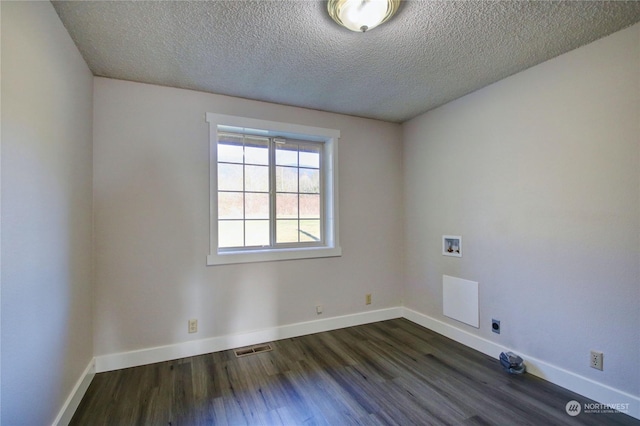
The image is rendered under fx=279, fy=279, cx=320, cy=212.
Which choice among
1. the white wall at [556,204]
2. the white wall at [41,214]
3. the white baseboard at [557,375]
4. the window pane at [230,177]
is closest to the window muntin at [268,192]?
the window pane at [230,177]

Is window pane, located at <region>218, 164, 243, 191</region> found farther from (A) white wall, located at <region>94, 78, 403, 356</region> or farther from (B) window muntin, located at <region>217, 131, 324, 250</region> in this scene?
(A) white wall, located at <region>94, 78, 403, 356</region>

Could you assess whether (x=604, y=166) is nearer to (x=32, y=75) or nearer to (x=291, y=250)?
(x=291, y=250)

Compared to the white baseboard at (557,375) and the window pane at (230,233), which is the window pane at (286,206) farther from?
the white baseboard at (557,375)

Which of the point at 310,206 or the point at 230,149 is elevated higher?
the point at 230,149

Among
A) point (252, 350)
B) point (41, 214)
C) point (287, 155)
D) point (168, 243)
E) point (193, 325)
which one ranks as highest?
point (287, 155)

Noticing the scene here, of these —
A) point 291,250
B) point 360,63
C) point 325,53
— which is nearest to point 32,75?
point 325,53

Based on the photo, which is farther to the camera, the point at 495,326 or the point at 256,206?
the point at 256,206

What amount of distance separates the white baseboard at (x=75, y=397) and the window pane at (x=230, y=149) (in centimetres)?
204

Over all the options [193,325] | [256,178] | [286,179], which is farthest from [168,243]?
[286,179]

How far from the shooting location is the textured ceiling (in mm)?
1618

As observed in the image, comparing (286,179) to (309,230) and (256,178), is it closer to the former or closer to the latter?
(256,178)

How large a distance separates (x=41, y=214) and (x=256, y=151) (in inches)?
73.0

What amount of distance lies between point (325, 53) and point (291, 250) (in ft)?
6.22

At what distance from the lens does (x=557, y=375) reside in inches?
82.7
